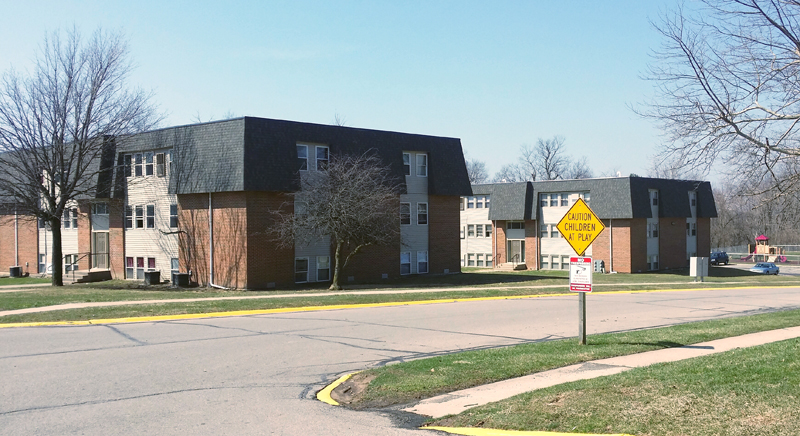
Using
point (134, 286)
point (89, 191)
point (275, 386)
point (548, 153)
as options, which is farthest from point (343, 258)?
point (548, 153)

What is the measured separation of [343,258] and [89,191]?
45.0 feet

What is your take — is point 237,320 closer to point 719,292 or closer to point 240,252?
point 240,252

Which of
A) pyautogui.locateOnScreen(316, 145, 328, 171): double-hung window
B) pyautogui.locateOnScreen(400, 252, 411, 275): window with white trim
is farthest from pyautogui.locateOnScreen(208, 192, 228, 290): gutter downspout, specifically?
pyautogui.locateOnScreen(400, 252, 411, 275): window with white trim

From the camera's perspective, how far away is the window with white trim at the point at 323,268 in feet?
111

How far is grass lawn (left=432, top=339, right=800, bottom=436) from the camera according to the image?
22.6ft

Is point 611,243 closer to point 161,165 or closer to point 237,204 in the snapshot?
point 237,204

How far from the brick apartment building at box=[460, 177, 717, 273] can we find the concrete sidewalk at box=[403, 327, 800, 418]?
37787 mm

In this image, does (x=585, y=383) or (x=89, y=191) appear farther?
(x=89, y=191)

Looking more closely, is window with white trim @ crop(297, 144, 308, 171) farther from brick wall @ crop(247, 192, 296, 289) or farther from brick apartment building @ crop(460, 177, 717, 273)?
brick apartment building @ crop(460, 177, 717, 273)

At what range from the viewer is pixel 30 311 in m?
19.5

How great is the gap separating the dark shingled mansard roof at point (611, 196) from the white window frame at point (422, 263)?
1772cm

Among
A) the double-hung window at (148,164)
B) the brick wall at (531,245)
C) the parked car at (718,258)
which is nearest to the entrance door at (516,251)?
the brick wall at (531,245)

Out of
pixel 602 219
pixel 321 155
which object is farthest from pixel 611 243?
pixel 321 155

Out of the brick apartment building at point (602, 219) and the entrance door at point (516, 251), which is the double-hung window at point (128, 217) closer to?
the brick apartment building at point (602, 219)
